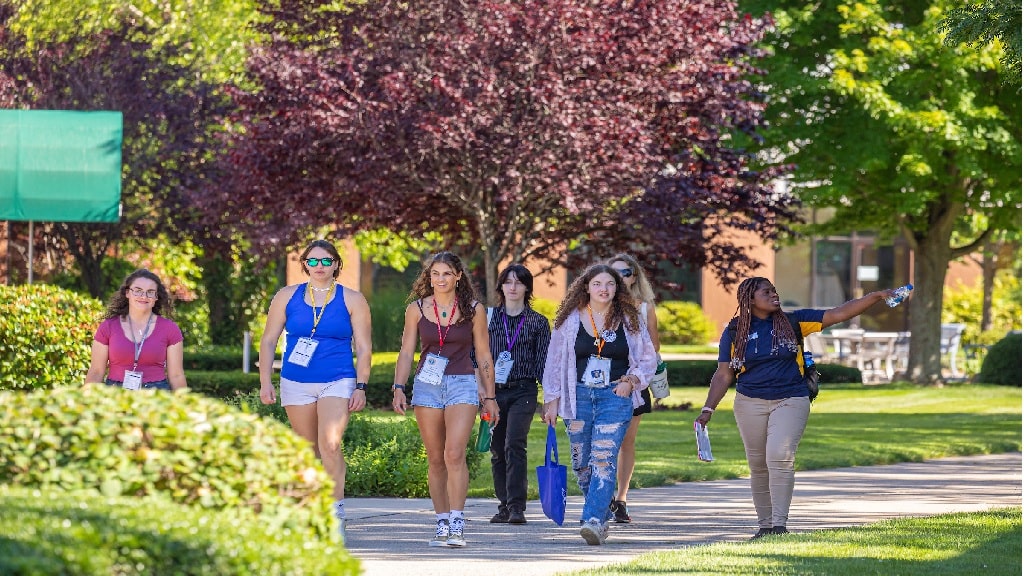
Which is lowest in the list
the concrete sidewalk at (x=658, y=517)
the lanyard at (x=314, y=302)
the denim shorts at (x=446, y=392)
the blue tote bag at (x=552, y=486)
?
the concrete sidewalk at (x=658, y=517)

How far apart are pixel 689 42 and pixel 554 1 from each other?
1.96 meters

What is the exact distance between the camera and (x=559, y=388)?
9.27m

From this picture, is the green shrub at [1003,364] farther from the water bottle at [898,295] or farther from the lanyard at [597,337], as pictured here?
the lanyard at [597,337]

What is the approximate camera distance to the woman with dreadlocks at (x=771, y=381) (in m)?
9.32

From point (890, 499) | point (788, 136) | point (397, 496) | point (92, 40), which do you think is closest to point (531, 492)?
point (397, 496)

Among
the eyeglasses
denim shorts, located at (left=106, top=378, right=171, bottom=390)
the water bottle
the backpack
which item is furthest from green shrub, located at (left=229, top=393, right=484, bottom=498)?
the water bottle

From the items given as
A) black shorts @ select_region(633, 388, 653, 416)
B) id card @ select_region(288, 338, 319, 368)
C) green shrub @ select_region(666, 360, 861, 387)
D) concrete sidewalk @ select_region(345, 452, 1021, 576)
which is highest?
id card @ select_region(288, 338, 319, 368)

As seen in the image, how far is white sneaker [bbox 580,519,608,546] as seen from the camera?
8.95 m

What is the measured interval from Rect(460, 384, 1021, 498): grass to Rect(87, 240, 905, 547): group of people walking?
2600mm

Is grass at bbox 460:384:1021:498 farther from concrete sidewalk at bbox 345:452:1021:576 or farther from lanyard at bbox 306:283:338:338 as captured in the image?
lanyard at bbox 306:283:338:338

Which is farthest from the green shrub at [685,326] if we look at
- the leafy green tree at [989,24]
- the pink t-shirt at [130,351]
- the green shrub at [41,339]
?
the pink t-shirt at [130,351]

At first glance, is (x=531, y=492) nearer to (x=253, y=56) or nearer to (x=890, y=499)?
(x=890, y=499)

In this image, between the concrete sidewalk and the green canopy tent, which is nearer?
the concrete sidewalk

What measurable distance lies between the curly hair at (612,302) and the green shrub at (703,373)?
1821 centimetres
